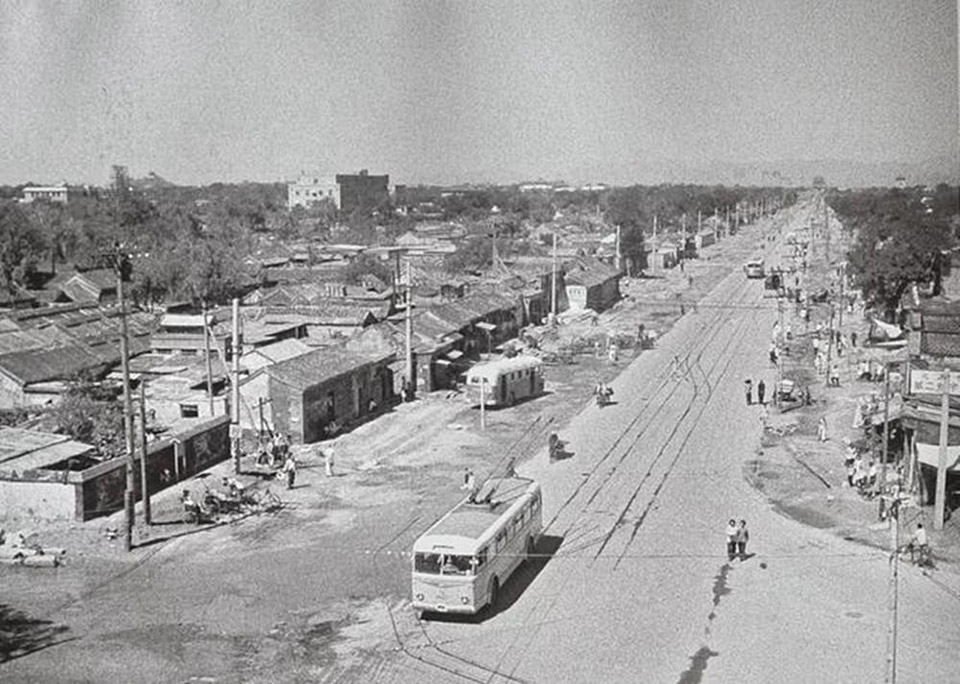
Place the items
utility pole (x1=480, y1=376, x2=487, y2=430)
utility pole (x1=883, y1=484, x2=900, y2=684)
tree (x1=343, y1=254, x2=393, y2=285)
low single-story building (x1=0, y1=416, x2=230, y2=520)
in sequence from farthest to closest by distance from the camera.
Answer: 1. tree (x1=343, y1=254, x2=393, y2=285)
2. utility pole (x1=480, y1=376, x2=487, y2=430)
3. low single-story building (x1=0, y1=416, x2=230, y2=520)
4. utility pole (x1=883, y1=484, x2=900, y2=684)

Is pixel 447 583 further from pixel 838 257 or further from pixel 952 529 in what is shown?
pixel 838 257

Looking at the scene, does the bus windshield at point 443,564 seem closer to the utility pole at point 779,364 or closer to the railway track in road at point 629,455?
the railway track in road at point 629,455

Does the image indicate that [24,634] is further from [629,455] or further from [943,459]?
[943,459]

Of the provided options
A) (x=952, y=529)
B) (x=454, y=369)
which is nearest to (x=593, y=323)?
(x=454, y=369)

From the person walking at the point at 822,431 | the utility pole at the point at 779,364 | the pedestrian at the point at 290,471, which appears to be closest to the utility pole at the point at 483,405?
the pedestrian at the point at 290,471

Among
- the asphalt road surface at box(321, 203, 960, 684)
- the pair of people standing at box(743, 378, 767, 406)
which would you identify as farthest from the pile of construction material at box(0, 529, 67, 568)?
the pair of people standing at box(743, 378, 767, 406)

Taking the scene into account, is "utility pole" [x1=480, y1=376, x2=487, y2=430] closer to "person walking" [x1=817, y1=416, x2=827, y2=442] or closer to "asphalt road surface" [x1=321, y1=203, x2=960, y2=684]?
"asphalt road surface" [x1=321, y1=203, x2=960, y2=684]

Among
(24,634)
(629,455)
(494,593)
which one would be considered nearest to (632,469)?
(629,455)
